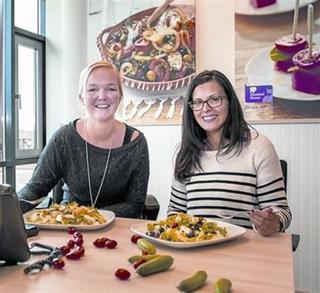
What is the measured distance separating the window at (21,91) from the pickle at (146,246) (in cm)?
191

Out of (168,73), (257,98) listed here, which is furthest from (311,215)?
(168,73)

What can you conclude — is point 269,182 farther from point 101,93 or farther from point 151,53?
point 151,53

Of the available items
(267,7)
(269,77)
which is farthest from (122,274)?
(267,7)

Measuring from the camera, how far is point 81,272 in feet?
2.63

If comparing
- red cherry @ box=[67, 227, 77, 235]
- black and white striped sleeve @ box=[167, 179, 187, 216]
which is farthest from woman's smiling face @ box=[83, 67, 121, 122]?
red cherry @ box=[67, 227, 77, 235]

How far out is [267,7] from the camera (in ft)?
7.45

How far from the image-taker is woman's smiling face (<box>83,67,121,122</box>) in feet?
5.40

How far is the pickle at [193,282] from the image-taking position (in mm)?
697

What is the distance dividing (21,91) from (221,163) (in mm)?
1909

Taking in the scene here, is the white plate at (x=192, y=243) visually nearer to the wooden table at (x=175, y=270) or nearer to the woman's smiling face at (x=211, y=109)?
the wooden table at (x=175, y=270)

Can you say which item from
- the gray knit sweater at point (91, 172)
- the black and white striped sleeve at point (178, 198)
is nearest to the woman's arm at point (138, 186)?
the gray knit sweater at point (91, 172)

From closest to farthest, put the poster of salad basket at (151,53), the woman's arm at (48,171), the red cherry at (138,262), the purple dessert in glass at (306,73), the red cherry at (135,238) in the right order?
the red cherry at (138,262) < the red cherry at (135,238) < the woman's arm at (48,171) < the purple dessert in glass at (306,73) < the poster of salad basket at (151,53)

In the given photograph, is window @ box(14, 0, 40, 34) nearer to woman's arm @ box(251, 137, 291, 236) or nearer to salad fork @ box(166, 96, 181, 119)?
salad fork @ box(166, 96, 181, 119)

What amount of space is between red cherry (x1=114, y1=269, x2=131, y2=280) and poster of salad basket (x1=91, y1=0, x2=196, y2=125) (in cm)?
181
